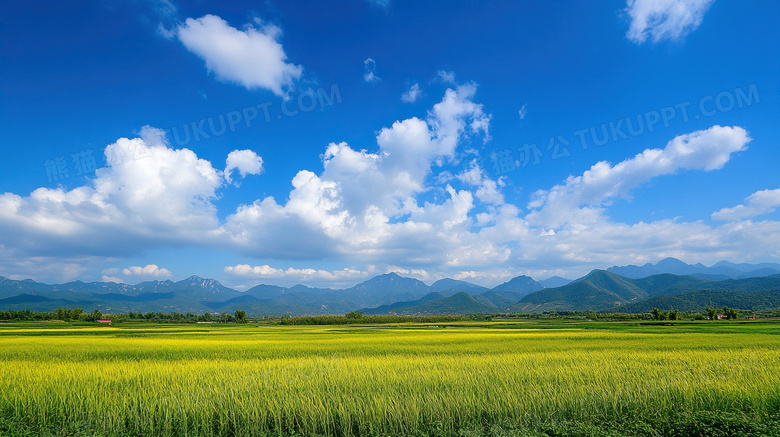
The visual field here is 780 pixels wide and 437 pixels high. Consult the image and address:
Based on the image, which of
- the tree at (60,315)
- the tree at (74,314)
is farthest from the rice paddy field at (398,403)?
the tree at (74,314)

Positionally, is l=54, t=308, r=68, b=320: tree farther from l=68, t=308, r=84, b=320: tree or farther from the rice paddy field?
the rice paddy field

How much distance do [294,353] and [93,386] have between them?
1298 centimetres

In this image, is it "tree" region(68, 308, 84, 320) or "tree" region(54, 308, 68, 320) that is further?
"tree" region(68, 308, 84, 320)

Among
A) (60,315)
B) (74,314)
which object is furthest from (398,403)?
(74,314)

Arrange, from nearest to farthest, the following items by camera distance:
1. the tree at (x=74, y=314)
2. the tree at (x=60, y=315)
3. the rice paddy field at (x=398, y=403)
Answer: the rice paddy field at (x=398, y=403) → the tree at (x=60, y=315) → the tree at (x=74, y=314)

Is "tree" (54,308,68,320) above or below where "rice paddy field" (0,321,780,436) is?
below

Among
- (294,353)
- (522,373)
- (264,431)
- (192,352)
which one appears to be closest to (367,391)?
(264,431)

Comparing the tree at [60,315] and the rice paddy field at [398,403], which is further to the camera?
the tree at [60,315]

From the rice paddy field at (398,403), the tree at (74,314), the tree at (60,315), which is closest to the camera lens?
the rice paddy field at (398,403)

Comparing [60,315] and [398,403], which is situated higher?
[398,403]

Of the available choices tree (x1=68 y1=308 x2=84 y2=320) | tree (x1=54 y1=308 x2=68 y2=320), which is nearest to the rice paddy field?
tree (x1=54 y1=308 x2=68 y2=320)

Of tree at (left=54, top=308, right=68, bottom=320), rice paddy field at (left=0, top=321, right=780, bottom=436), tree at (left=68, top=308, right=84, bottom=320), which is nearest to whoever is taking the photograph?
rice paddy field at (left=0, top=321, right=780, bottom=436)

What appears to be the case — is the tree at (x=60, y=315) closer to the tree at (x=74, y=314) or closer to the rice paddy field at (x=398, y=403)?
the tree at (x=74, y=314)

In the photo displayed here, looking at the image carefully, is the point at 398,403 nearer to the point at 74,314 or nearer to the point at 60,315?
the point at 60,315
